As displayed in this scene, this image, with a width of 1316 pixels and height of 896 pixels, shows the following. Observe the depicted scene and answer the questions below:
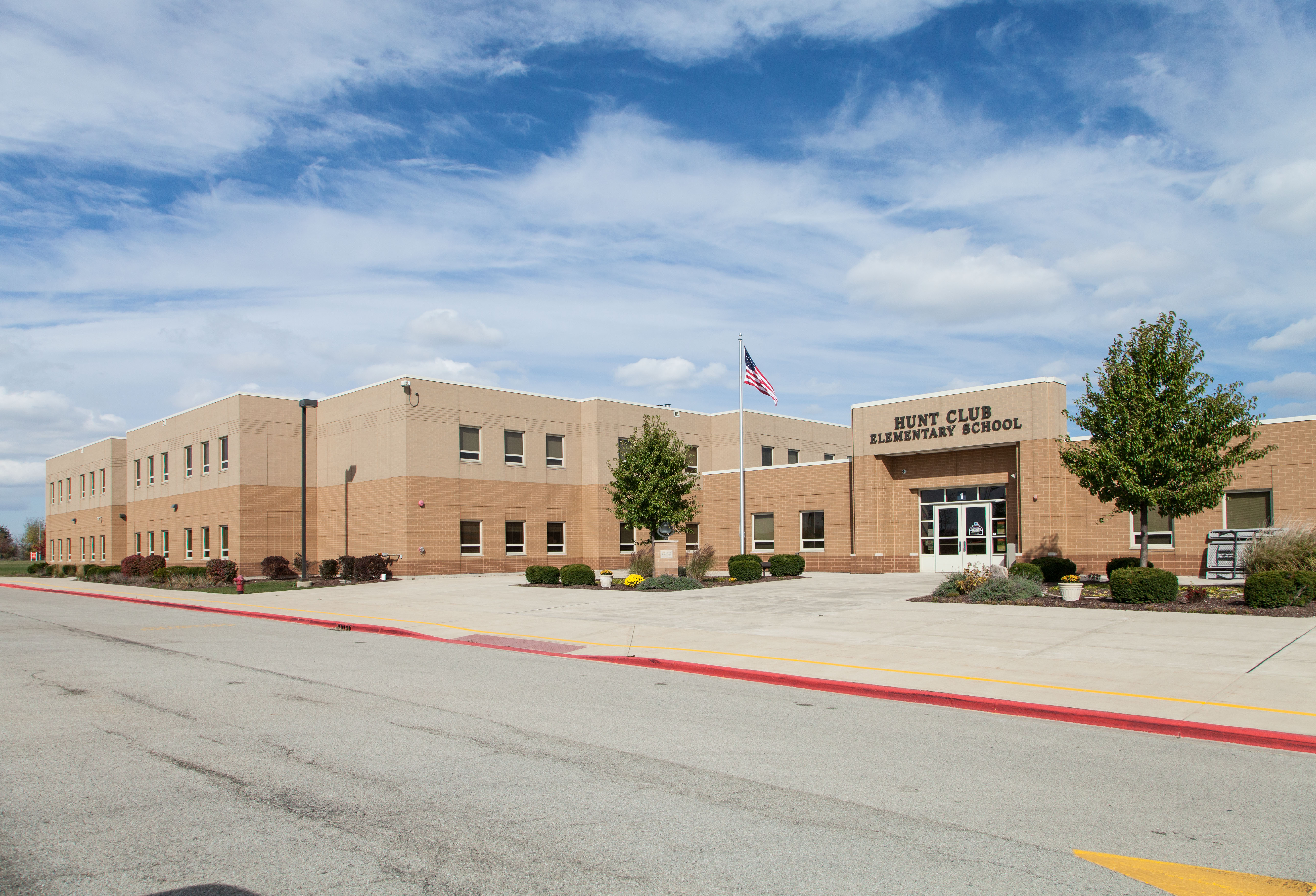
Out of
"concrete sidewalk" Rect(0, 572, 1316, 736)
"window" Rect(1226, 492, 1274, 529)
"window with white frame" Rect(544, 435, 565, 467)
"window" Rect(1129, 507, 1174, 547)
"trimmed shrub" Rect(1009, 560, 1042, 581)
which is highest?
"window with white frame" Rect(544, 435, 565, 467)

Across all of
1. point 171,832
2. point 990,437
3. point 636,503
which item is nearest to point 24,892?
point 171,832

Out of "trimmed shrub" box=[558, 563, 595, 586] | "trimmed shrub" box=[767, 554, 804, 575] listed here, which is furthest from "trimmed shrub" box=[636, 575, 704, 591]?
"trimmed shrub" box=[767, 554, 804, 575]

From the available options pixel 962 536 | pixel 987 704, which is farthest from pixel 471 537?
pixel 987 704

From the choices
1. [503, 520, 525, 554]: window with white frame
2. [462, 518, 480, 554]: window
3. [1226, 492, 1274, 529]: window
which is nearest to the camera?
[1226, 492, 1274, 529]: window

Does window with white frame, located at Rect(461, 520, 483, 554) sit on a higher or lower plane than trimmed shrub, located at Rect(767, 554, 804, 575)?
higher

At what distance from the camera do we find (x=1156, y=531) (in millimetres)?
28344

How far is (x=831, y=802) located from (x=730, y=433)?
4595cm

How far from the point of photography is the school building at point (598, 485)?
98.0ft

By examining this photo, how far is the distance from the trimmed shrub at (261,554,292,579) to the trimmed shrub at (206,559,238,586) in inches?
84.7

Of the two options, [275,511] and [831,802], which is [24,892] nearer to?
[831,802]

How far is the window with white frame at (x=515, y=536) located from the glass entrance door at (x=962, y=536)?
19385mm

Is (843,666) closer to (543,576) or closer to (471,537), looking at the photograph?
(543,576)

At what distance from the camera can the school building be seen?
98.0ft

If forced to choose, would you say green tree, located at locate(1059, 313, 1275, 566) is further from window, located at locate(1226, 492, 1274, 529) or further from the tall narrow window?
the tall narrow window
